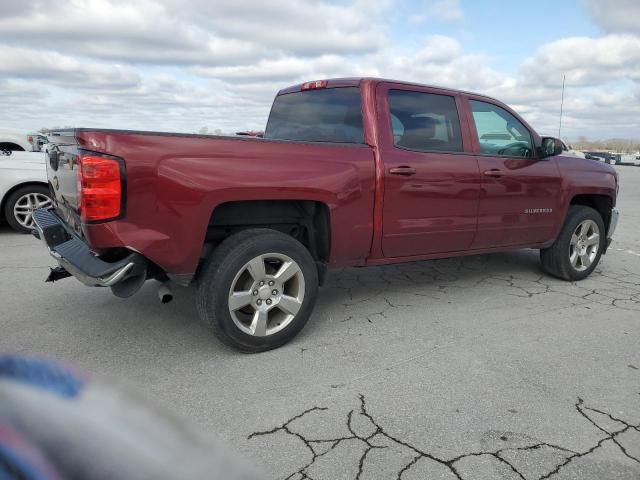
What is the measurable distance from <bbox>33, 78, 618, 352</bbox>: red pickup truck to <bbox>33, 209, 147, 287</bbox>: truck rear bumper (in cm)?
1

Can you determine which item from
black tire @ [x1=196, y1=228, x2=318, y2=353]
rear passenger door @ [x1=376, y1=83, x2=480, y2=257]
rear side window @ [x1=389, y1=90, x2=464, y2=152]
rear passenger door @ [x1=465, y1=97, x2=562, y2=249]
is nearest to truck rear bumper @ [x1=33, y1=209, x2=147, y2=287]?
black tire @ [x1=196, y1=228, x2=318, y2=353]

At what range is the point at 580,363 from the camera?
3457 millimetres

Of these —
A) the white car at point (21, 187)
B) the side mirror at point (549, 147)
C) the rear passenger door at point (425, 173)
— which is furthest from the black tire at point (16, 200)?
Answer: the side mirror at point (549, 147)

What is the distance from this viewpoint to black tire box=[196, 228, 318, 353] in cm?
325

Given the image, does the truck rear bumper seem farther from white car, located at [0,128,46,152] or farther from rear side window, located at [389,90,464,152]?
white car, located at [0,128,46,152]

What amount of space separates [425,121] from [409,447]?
268 cm

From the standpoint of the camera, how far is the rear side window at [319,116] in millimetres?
4074

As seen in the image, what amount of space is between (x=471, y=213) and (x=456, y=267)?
1.61 m

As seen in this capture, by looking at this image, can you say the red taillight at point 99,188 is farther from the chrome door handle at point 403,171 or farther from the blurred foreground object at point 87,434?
the blurred foreground object at point 87,434

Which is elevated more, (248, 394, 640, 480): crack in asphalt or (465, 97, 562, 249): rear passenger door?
(465, 97, 562, 249): rear passenger door

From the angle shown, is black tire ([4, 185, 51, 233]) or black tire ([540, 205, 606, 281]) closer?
black tire ([540, 205, 606, 281])

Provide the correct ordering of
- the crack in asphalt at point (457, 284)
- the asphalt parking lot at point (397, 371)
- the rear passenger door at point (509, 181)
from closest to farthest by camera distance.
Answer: the asphalt parking lot at point (397, 371) → the rear passenger door at point (509, 181) → the crack in asphalt at point (457, 284)

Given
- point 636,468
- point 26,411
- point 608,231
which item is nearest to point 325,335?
point 636,468

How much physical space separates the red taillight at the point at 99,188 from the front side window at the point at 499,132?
3072mm
